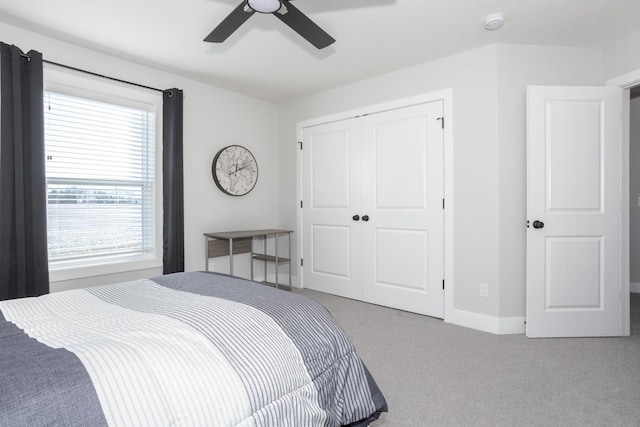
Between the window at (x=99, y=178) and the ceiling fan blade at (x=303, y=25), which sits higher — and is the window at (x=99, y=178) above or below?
below

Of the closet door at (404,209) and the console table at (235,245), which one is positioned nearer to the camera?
the closet door at (404,209)

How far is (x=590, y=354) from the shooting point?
94.5 inches

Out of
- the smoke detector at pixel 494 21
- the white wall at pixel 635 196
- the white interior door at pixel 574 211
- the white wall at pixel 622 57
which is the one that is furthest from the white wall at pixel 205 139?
the white wall at pixel 635 196

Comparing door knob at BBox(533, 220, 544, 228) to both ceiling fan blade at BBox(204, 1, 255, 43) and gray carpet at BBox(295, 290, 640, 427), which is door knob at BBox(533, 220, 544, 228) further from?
ceiling fan blade at BBox(204, 1, 255, 43)

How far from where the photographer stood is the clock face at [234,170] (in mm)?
3822

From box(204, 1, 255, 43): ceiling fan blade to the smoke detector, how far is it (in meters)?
1.67

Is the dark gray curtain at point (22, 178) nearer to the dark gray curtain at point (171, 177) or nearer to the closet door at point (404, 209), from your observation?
the dark gray curtain at point (171, 177)

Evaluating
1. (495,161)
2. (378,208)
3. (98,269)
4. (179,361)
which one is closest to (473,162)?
(495,161)

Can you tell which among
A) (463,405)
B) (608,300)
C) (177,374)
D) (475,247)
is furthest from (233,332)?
(608,300)

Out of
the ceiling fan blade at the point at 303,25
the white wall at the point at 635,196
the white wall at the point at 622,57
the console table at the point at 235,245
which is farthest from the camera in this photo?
the white wall at the point at 635,196

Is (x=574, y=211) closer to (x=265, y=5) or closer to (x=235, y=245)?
(x=265, y=5)

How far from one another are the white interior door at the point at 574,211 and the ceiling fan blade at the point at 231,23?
224 centimetres

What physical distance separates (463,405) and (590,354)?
1.28 m

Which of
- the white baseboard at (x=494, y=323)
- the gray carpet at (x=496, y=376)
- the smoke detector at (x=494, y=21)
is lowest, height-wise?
Result: the gray carpet at (x=496, y=376)
